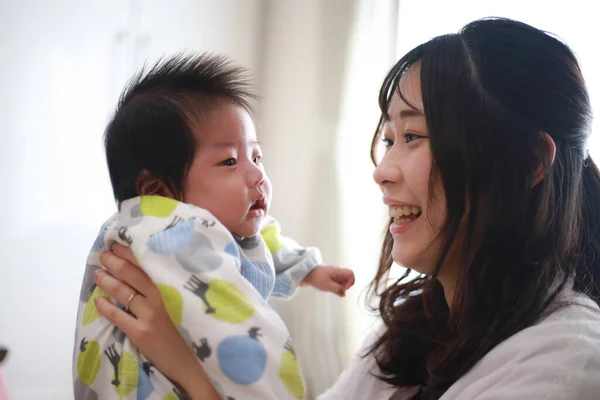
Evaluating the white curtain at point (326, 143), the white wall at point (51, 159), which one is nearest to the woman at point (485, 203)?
the white curtain at point (326, 143)

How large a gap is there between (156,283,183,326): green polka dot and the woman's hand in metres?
0.08

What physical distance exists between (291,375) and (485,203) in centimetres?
41

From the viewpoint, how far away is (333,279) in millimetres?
1313

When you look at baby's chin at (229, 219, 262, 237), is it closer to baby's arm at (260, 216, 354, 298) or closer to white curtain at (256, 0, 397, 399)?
baby's arm at (260, 216, 354, 298)

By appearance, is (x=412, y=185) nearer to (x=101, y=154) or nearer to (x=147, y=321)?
(x=147, y=321)

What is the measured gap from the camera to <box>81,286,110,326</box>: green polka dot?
1063 millimetres

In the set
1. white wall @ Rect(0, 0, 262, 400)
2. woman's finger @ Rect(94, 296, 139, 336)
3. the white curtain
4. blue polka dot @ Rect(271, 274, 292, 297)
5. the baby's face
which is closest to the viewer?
woman's finger @ Rect(94, 296, 139, 336)

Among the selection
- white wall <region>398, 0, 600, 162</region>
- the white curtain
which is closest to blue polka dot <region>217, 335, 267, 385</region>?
white wall <region>398, 0, 600, 162</region>

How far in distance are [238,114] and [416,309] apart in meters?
0.56

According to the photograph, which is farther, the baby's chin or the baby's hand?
the baby's hand

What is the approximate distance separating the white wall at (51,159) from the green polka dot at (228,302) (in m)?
1.72

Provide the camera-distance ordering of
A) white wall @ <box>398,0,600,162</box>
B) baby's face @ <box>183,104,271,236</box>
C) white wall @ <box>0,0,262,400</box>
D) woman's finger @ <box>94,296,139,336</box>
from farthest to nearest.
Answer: white wall @ <box>0,0,262,400</box>
white wall @ <box>398,0,600,162</box>
baby's face @ <box>183,104,271,236</box>
woman's finger @ <box>94,296,139,336</box>

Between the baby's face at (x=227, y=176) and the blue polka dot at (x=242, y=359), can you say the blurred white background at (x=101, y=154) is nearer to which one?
the baby's face at (x=227, y=176)

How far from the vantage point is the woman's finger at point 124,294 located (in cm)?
105
